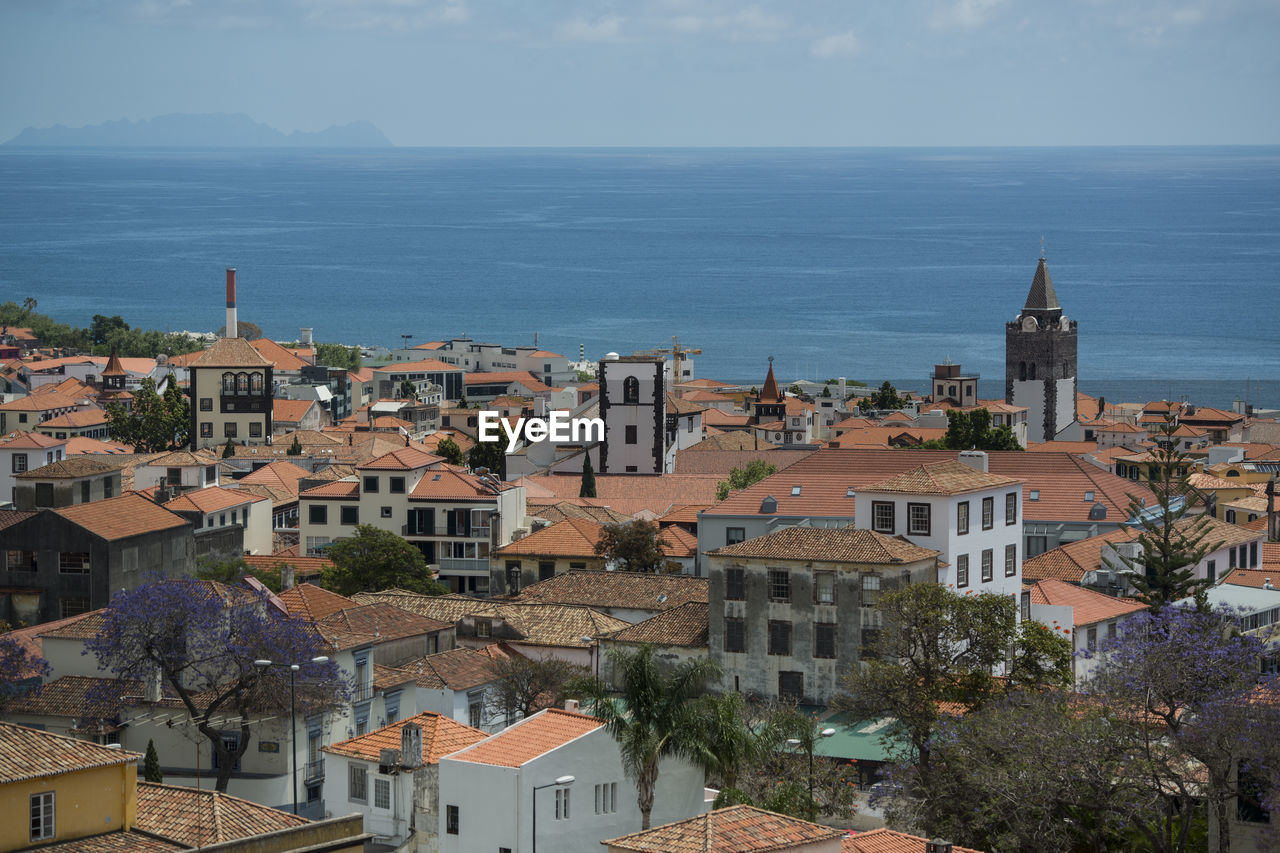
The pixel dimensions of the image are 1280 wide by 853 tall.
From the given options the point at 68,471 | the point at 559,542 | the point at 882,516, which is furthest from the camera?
the point at 559,542

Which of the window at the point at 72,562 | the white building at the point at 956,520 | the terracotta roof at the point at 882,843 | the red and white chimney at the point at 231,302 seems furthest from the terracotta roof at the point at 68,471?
the red and white chimney at the point at 231,302

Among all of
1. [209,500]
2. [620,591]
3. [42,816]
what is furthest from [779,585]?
[42,816]

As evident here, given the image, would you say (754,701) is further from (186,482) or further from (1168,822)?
(186,482)

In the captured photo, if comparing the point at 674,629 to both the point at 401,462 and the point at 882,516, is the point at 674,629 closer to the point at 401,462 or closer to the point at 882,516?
the point at 882,516

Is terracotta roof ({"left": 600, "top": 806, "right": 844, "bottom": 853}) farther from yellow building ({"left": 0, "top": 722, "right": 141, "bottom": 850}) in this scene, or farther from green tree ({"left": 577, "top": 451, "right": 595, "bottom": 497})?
green tree ({"left": 577, "top": 451, "right": 595, "bottom": 497})

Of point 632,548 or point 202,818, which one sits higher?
point 202,818

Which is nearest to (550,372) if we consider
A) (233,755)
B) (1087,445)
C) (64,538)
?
(1087,445)
